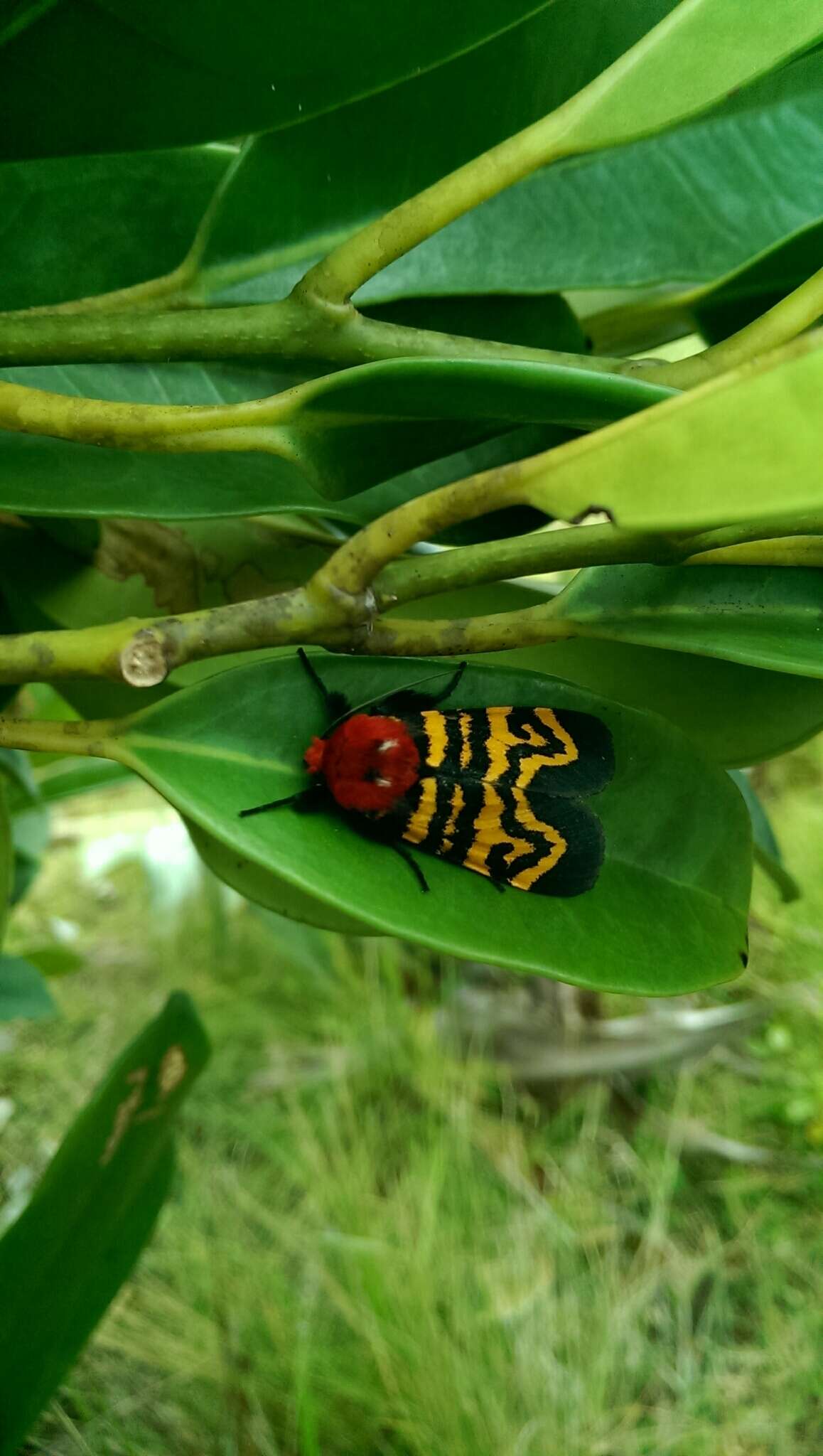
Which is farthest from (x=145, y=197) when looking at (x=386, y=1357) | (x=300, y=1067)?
(x=300, y=1067)

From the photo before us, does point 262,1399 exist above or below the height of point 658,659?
below

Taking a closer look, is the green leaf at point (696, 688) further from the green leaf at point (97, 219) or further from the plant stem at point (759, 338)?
the green leaf at point (97, 219)

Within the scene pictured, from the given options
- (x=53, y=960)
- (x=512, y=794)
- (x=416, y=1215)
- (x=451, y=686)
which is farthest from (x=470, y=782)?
(x=416, y=1215)

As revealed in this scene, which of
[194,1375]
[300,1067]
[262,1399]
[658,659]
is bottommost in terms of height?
[300,1067]

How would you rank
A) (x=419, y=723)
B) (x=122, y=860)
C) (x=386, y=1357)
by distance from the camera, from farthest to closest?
1. (x=122, y=860)
2. (x=386, y=1357)
3. (x=419, y=723)

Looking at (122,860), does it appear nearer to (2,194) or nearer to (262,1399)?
(262,1399)

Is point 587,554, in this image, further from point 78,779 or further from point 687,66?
point 78,779
